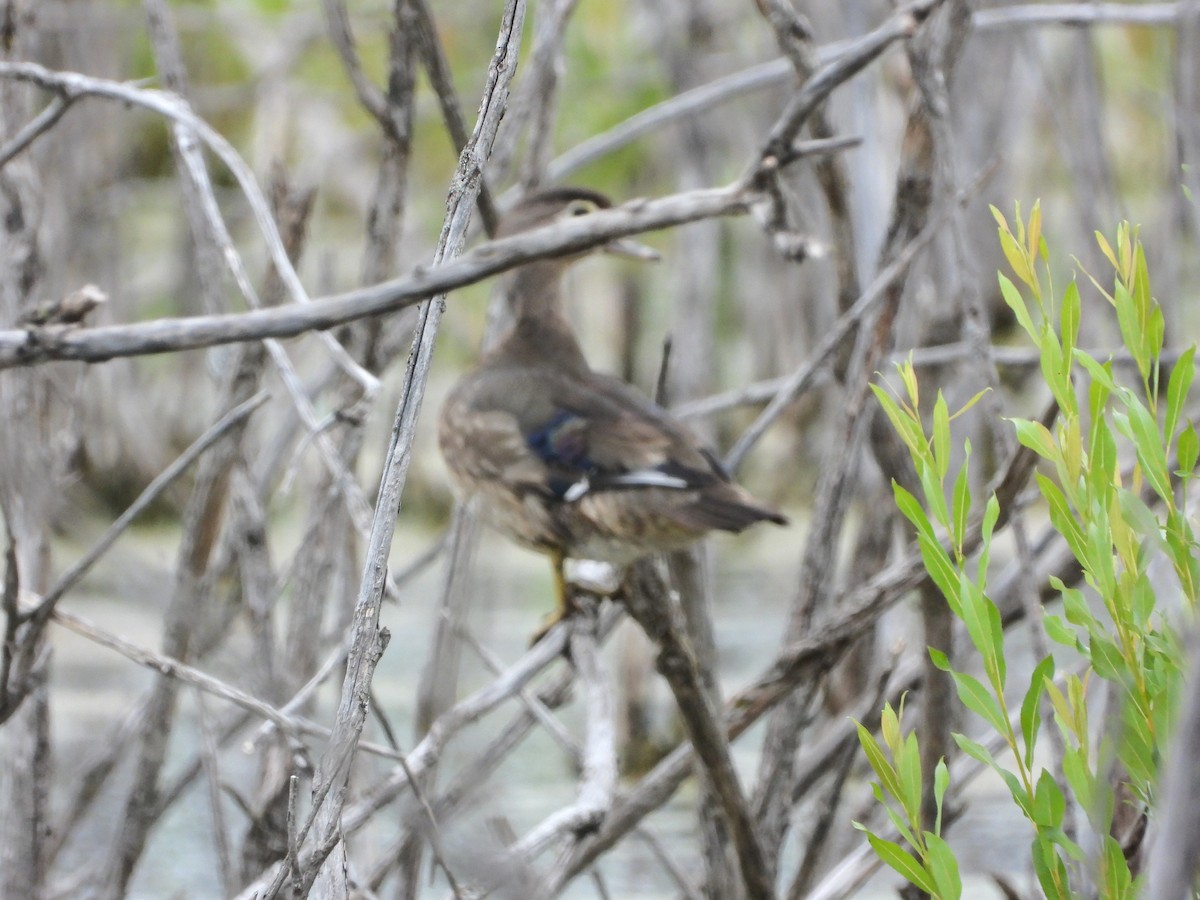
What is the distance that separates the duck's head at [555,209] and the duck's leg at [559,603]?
0.51 m

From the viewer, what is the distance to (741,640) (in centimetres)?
420

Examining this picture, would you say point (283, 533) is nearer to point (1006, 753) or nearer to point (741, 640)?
point (741, 640)

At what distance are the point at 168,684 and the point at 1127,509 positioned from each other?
1468mm

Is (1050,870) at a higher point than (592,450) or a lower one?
lower

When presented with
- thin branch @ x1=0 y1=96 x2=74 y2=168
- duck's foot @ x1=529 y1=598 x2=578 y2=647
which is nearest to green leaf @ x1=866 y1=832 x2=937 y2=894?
thin branch @ x1=0 y1=96 x2=74 y2=168

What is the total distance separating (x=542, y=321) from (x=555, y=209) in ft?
1.00

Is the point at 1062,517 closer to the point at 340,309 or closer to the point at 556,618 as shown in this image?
the point at 340,309

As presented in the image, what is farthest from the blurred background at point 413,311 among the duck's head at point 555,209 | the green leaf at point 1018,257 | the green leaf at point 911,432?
the green leaf at point 911,432

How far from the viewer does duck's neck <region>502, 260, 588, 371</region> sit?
2.66 meters

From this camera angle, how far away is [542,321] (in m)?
2.75

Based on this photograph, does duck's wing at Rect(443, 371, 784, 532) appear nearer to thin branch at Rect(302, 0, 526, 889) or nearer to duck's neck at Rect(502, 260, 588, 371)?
duck's neck at Rect(502, 260, 588, 371)

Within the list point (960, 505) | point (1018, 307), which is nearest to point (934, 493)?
point (960, 505)

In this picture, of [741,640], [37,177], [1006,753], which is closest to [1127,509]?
[37,177]

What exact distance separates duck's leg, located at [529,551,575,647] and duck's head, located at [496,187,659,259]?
1.66ft
